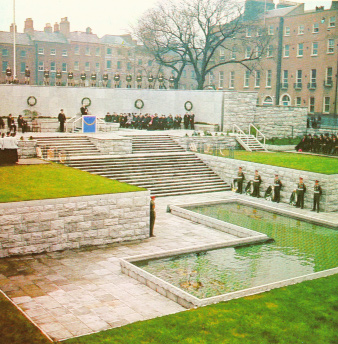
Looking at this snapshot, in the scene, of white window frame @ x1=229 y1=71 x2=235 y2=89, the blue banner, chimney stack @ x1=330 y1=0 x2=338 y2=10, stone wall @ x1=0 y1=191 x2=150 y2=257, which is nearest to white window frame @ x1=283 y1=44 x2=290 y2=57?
chimney stack @ x1=330 y1=0 x2=338 y2=10

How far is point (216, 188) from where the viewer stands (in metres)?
25.8

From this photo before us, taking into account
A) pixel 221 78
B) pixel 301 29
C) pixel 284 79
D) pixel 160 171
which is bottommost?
pixel 160 171

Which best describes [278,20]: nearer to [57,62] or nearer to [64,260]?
[57,62]

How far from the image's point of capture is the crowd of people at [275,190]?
20.9 meters

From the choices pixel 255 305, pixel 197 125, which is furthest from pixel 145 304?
pixel 197 125

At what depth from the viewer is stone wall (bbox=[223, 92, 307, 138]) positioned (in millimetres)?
38281

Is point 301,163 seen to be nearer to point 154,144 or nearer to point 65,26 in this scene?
point 154,144

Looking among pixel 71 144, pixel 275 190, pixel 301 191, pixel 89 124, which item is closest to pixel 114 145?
pixel 71 144

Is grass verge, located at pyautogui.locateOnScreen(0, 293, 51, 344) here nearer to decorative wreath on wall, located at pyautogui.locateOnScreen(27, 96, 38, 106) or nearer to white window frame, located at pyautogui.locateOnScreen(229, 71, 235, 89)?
decorative wreath on wall, located at pyautogui.locateOnScreen(27, 96, 38, 106)

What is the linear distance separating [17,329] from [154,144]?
906 inches

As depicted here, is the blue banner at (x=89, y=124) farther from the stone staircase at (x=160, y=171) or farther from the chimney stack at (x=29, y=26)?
the chimney stack at (x=29, y=26)

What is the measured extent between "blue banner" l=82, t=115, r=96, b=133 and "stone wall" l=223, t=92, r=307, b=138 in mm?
11573

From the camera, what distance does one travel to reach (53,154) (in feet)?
82.4

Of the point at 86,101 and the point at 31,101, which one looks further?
the point at 86,101
